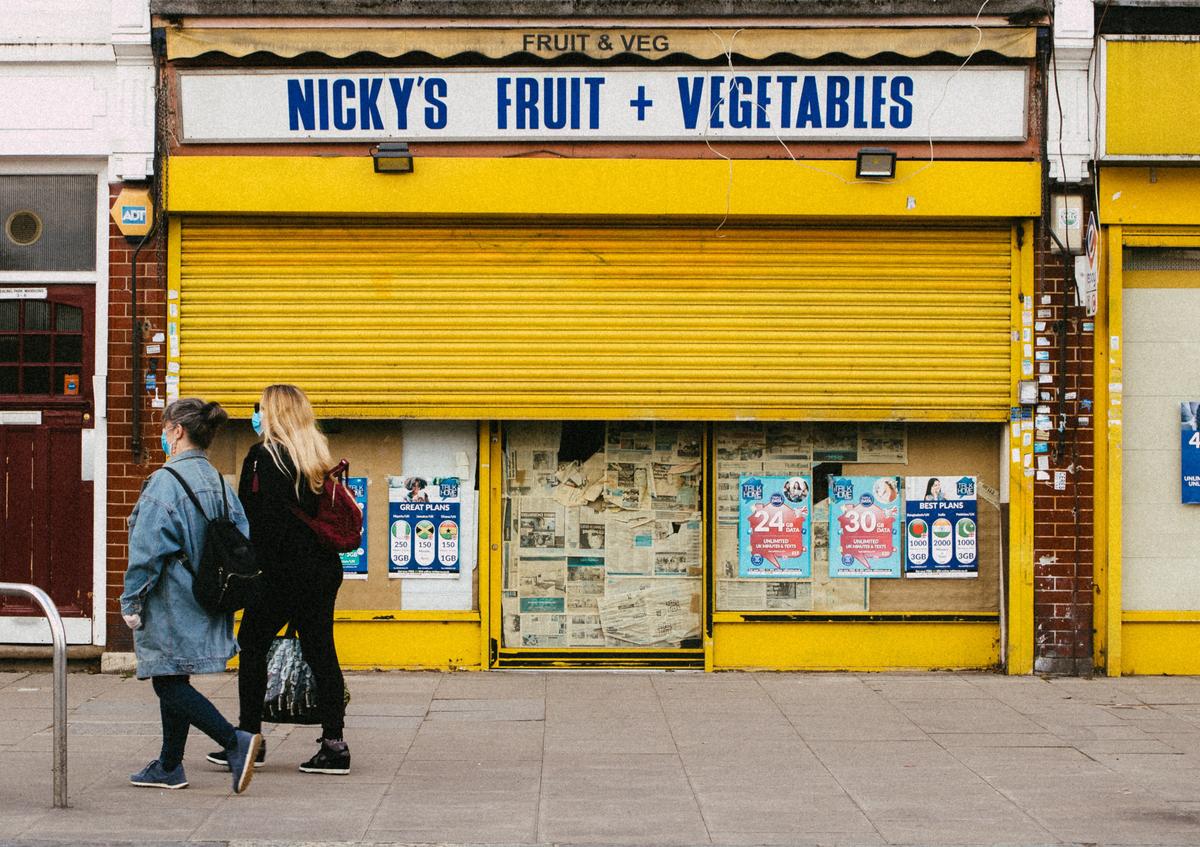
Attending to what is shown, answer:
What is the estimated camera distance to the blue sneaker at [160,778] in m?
6.41

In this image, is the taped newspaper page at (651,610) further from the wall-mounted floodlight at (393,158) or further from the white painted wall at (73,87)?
the white painted wall at (73,87)

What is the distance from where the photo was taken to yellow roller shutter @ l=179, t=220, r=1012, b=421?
31.2ft

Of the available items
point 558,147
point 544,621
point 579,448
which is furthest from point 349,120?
point 544,621

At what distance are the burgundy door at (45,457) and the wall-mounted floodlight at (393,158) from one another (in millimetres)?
2357

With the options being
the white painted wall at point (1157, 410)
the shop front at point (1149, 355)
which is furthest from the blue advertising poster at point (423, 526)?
the white painted wall at point (1157, 410)

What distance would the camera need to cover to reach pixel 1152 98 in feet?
30.7

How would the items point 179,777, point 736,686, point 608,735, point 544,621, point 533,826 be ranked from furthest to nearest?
point 544,621 → point 736,686 → point 608,735 → point 179,777 → point 533,826

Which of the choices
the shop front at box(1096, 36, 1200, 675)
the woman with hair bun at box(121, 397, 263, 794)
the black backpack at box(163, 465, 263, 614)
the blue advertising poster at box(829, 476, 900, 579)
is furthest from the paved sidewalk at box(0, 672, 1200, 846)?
the black backpack at box(163, 465, 263, 614)

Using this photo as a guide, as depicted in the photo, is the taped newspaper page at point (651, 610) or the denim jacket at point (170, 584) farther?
the taped newspaper page at point (651, 610)

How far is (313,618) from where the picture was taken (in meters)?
6.62

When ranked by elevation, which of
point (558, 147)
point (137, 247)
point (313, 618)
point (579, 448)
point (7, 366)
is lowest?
point (313, 618)

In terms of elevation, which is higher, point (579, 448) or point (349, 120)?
point (349, 120)

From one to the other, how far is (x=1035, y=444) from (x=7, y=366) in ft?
24.3

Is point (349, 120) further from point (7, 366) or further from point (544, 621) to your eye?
point (544, 621)
